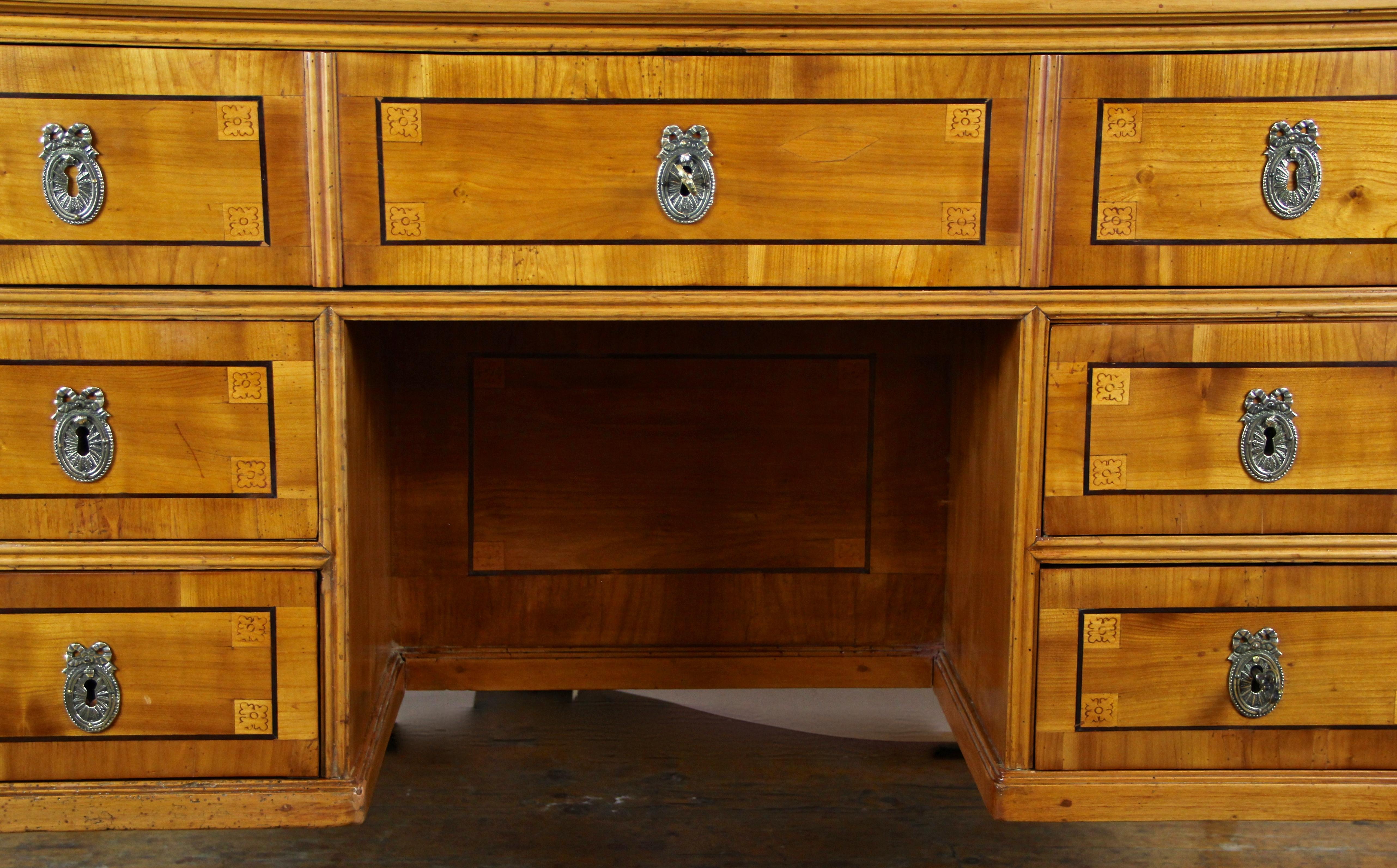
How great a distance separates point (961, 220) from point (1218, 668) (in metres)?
0.65

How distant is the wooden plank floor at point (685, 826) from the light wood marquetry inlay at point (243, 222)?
88 centimetres

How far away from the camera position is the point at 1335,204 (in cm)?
126

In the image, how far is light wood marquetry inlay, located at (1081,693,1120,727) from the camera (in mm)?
1341

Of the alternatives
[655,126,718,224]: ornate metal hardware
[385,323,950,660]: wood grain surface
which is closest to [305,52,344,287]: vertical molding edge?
[655,126,718,224]: ornate metal hardware

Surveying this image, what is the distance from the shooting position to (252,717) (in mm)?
1304

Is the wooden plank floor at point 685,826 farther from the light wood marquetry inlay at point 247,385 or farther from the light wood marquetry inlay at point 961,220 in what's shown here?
the light wood marquetry inlay at point 961,220

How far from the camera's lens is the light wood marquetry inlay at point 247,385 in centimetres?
125

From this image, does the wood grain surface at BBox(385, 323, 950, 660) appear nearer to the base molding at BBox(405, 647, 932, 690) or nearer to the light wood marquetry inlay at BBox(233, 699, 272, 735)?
the base molding at BBox(405, 647, 932, 690)

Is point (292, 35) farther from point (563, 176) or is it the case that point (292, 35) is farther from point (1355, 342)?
point (1355, 342)

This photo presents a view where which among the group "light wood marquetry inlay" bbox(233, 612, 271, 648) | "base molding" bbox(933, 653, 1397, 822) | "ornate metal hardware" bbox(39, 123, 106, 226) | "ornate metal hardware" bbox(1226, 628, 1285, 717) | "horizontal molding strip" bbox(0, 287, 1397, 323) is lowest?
"base molding" bbox(933, 653, 1397, 822)

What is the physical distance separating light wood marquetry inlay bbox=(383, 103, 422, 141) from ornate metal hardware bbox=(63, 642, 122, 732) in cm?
70

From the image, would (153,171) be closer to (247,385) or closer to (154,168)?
(154,168)

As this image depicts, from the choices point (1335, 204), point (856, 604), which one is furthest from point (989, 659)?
point (1335, 204)

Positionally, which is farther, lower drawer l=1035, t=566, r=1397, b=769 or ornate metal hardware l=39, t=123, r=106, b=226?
lower drawer l=1035, t=566, r=1397, b=769
